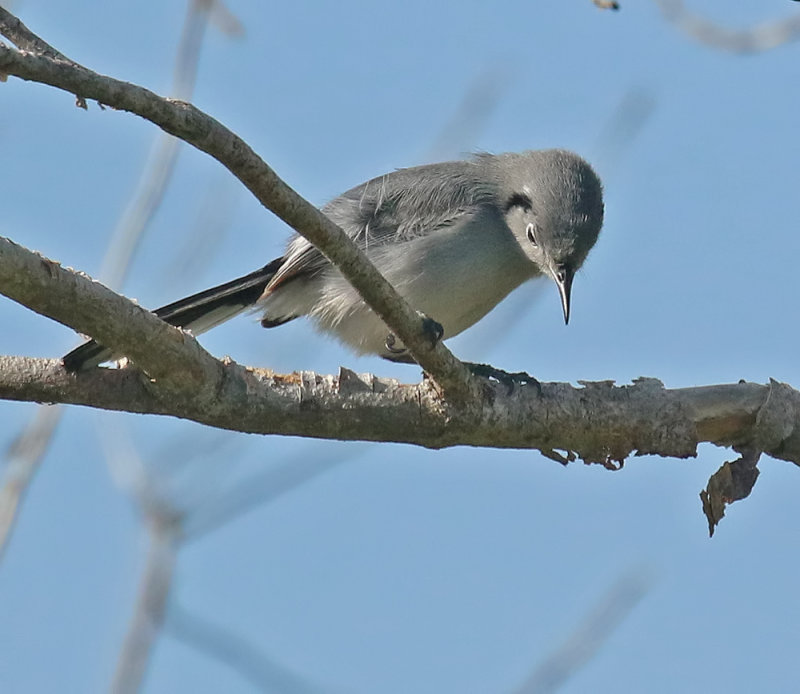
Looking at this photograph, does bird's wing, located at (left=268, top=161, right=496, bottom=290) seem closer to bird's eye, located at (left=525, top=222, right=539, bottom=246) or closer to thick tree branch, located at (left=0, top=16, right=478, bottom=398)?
bird's eye, located at (left=525, top=222, right=539, bottom=246)

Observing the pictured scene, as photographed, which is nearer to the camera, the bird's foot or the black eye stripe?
the bird's foot

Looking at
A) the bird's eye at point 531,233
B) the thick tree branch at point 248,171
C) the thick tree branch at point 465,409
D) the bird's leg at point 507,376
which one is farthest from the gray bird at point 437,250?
the thick tree branch at point 248,171

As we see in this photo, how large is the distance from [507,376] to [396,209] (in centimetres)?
132

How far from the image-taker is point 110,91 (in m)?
2.41

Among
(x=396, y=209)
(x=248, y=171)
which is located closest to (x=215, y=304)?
(x=396, y=209)

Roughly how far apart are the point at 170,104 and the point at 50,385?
115 centimetres

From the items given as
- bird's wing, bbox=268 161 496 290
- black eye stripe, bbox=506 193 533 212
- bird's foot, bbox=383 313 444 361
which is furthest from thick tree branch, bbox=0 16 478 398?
black eye stripe, bbox=506 193 533 212

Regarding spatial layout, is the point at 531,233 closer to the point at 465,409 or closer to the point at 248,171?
the point at 465,409

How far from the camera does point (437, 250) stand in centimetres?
458

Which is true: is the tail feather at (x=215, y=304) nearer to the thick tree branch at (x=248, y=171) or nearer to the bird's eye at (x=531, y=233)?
the bird's eye at (x=531, y=233)

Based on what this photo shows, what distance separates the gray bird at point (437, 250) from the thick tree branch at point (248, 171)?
1.29 meters

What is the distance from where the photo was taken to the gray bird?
4.55 metres

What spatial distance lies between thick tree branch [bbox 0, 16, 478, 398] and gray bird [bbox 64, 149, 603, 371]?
129cm

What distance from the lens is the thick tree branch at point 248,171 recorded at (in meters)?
2.36
